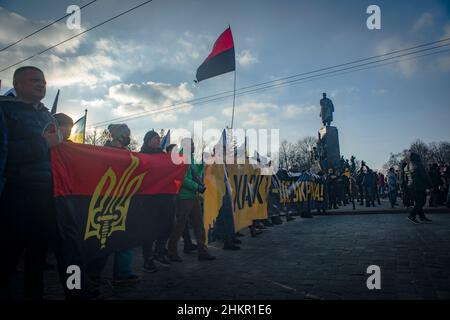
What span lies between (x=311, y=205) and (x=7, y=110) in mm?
11705

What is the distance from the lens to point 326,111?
24875mm

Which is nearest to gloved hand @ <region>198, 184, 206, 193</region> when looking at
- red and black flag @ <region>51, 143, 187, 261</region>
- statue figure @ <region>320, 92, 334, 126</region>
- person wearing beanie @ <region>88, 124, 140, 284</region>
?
red and black flag @ <region>51, 143, 187, 261</region>

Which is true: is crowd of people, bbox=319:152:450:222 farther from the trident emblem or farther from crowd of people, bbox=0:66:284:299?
crowd of people, bbox=0:66:284:299

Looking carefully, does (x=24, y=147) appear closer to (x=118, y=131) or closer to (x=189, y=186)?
(x=118, y=131)

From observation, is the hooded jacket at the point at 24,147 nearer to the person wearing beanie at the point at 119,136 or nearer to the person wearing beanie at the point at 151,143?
the person wearing beanie at the point at 119,136

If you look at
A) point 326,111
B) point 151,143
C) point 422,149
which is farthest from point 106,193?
point 422,149

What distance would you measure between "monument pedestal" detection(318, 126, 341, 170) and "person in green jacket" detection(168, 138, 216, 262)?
1951 cm

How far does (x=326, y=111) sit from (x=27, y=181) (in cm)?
2470

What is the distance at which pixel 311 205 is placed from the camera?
12742mm

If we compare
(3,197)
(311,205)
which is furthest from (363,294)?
(311,205)

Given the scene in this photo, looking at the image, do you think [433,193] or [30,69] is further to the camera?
[433,193]

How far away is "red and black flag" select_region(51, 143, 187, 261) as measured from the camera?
3076mm

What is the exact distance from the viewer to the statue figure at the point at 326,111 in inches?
977
